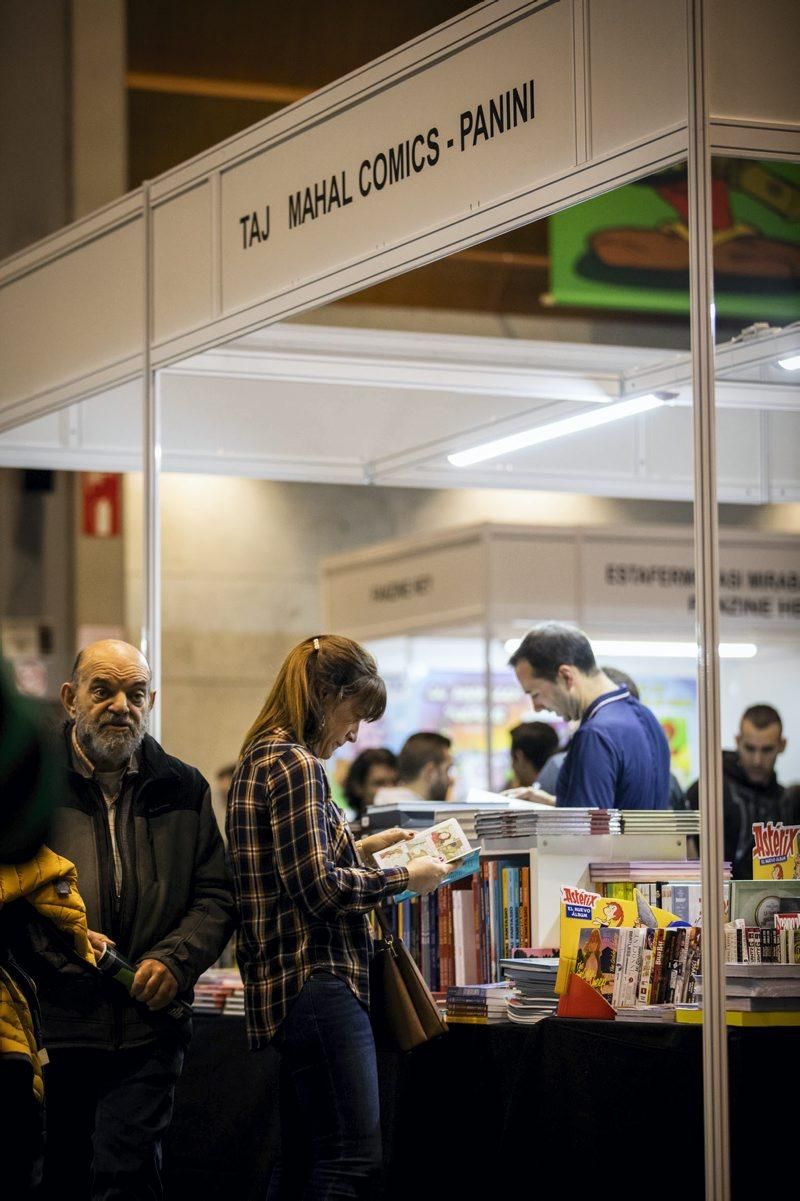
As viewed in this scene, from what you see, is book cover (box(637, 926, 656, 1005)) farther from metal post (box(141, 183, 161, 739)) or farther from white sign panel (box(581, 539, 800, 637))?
white sign panel (box(581, 539, 800, 637))

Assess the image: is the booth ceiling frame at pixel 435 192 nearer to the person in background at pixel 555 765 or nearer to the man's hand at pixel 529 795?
the man's hand at pixel 529 795

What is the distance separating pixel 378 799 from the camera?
720 centimetres

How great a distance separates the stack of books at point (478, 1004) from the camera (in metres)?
4.10

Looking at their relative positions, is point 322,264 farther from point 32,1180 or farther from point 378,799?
point 378,799

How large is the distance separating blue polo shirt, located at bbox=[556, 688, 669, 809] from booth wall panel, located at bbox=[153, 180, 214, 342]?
1634 mm

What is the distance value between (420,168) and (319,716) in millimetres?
1496

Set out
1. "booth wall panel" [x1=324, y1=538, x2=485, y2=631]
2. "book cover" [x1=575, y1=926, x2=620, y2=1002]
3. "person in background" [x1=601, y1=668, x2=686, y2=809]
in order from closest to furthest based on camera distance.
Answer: "book cover" [x1=575, y1=926, x2=620, y2=1002], "person in background" [x1=601, y1=668, x2=686, y2=809], "booth wall panel" [x1=324, y1=538, x2=485, y2=631]

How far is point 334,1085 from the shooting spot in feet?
11.1

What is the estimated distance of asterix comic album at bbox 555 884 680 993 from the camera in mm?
3957

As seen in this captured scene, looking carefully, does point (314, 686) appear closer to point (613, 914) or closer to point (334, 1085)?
point (334, 1085)

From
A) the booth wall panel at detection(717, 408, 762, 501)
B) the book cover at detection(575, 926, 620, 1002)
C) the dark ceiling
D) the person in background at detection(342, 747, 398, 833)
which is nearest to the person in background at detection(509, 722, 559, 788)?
the person in background at detection(342, 747, 398, 833)

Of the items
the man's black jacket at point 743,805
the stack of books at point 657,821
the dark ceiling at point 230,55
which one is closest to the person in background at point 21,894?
the stack of books at point 657,821

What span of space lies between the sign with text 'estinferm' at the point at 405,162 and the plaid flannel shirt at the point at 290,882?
1.46 meters

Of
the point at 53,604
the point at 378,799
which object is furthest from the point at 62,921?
the point at 53,604
